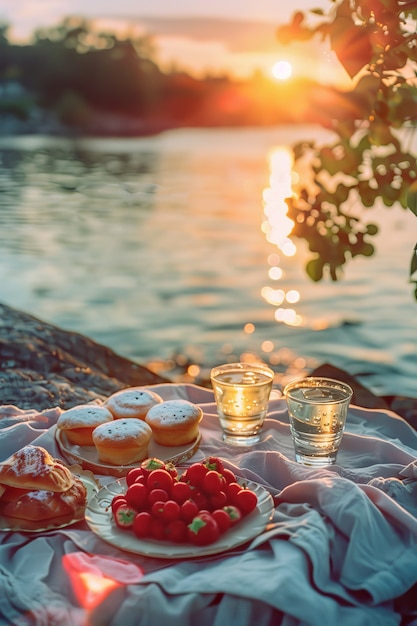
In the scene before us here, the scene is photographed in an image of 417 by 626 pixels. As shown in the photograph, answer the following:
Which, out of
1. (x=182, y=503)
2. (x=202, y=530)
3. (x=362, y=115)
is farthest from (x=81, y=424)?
(x=362, y=115)

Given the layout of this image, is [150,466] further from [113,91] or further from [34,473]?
[113,91]

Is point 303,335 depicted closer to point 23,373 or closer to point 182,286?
point 182,286

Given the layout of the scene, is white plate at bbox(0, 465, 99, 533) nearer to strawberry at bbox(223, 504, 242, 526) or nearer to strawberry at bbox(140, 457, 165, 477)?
strawberry at bbox(140, 457, 165, 477)

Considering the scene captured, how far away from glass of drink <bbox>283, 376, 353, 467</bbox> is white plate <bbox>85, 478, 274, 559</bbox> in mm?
397

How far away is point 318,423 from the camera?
3.25 metres

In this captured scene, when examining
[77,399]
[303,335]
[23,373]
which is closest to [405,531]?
[77,399]

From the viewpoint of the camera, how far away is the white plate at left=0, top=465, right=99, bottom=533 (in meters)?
2.83

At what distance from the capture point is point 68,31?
91688 millimetres

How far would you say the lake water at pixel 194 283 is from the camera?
39.4ft

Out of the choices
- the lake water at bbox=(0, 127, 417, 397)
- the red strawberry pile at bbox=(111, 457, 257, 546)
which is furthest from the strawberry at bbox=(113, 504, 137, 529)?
the lake water at bbox=(0, 127, 417, 397)

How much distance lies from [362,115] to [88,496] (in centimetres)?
188

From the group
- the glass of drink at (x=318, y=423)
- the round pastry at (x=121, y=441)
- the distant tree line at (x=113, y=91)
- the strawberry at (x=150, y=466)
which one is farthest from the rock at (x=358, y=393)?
the distant tree line at (x=113, y=91)

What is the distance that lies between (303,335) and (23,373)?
830 centimetres

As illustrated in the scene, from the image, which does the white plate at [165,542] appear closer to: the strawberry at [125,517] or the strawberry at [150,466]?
the strawberry at [125,517]
